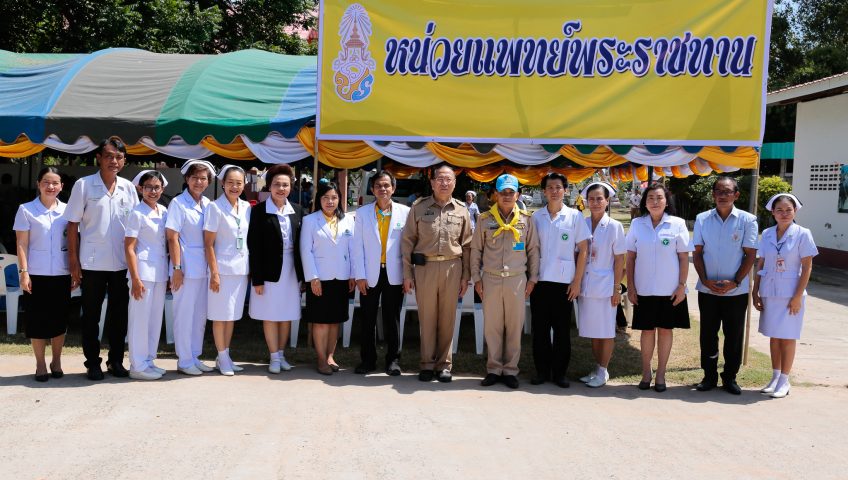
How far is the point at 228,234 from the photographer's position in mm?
6023

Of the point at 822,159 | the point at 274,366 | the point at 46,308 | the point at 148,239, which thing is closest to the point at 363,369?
the point at 274,366

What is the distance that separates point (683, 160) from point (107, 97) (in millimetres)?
6498

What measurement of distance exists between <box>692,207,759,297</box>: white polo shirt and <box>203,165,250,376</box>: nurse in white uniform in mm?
3774

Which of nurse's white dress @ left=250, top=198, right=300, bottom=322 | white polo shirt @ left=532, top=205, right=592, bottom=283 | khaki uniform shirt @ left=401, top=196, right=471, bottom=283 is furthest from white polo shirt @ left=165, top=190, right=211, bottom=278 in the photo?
white polo shirt @ left=532, top=205, right=592, bottom=283

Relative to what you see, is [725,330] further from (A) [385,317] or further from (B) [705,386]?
(A) [385,317]

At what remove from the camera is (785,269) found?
5.94 metres

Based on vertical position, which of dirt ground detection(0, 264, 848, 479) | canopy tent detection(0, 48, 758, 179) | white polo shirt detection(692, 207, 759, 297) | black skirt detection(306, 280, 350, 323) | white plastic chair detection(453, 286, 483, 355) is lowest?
dirt ground detection(0, 264, 848, 479)

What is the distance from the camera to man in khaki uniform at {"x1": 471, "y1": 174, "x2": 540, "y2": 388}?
5.95m

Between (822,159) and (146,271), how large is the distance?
1657cm

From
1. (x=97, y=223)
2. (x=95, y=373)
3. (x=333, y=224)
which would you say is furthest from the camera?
(x=333, y=224)

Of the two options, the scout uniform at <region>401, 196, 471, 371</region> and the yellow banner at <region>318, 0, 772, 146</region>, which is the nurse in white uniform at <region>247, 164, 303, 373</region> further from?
the yellow banner at <region>318, 0, 772, 146</region>

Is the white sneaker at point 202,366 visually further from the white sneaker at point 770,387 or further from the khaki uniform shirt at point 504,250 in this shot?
the white sneaker at point 770,387

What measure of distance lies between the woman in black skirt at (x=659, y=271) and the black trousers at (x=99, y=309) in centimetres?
418

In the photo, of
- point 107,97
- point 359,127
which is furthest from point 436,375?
point 107,97
